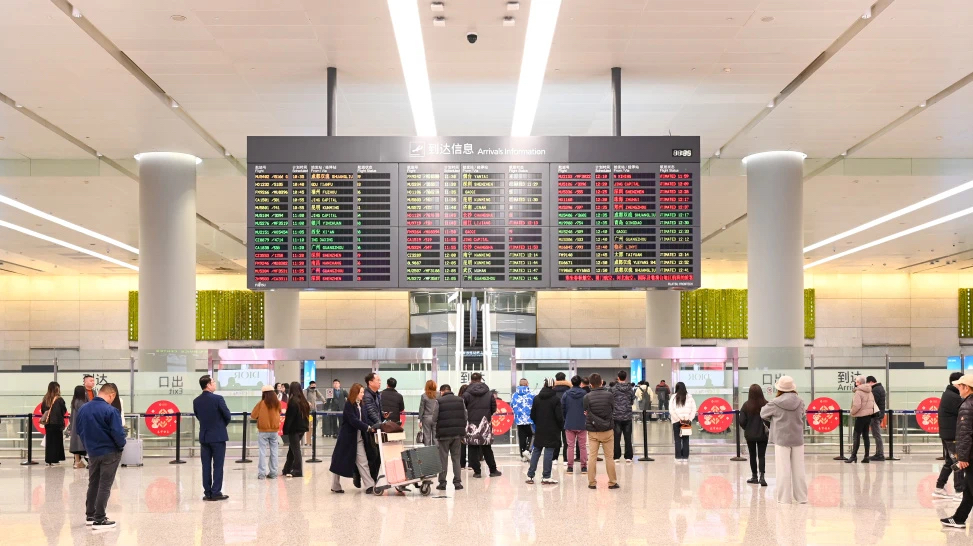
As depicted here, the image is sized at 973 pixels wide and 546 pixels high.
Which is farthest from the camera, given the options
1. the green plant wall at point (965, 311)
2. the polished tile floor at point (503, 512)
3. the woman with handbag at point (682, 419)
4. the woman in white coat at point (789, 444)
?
the green plant wall at point (965, 311)

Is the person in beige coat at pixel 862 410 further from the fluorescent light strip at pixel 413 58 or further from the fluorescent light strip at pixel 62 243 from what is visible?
the fluorescent light strip at pixel 62 243

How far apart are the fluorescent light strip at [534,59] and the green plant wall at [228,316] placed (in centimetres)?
2314

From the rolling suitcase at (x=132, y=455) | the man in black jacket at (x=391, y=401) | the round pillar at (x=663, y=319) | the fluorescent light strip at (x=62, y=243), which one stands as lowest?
the rolling suitcase at (x=132, y=455)

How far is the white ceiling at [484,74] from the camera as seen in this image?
10531mm

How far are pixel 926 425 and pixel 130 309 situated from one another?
92.9ft

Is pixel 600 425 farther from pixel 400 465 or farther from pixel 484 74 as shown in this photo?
pixel 484 74

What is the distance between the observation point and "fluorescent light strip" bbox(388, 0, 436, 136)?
10.6 meters

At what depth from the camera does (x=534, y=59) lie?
12188mm

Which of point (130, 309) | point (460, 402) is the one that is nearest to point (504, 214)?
point (460, 402)

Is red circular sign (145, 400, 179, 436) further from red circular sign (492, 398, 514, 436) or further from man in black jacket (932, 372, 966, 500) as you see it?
man in black jacket (932, 372, 966, 500)

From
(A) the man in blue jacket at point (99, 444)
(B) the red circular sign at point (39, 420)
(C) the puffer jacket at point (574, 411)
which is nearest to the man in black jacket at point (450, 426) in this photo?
(C) the puffer jacket at point (574, 411)

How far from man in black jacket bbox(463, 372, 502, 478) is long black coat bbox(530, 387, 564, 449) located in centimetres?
67

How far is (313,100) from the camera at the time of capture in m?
14.0

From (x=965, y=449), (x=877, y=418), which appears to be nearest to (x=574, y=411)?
(x=877, y=418)
